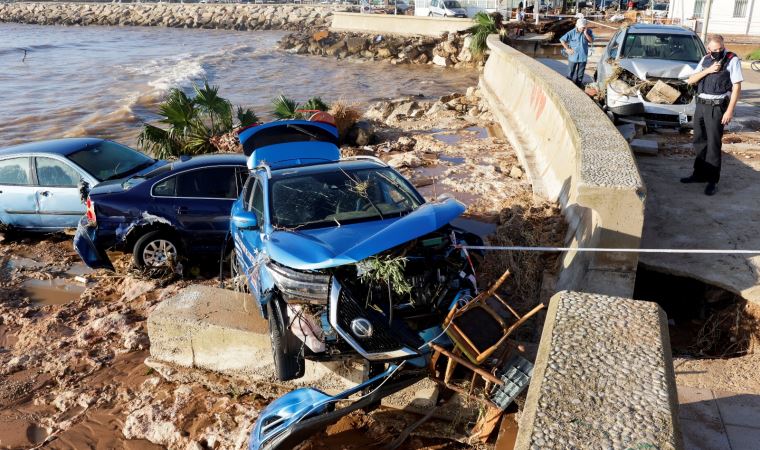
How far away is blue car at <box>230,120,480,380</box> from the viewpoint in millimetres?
4695

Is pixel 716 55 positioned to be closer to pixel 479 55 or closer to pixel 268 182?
pixel 268 182

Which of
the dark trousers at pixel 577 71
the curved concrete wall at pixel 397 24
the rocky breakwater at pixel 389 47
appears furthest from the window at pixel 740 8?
the dark trousers at pixel 577 71

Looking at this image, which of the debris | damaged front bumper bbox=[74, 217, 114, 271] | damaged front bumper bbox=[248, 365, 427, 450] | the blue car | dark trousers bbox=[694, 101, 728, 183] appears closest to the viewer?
damaged front bumper bbox=[248, 365, 427, 450]

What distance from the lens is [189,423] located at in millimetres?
5383

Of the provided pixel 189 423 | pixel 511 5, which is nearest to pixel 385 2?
pixel 511 5

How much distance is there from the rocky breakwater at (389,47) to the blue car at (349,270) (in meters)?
31.1

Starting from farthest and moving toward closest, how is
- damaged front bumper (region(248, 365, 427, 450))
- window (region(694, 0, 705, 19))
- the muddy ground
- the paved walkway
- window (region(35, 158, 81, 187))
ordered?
window (region(694, 0, 705, 19)) < window (region(35, 158, 81, 187)) < the muddy ground < damaged front bumper (region(248, 365, 427, 450)) < the paved walkway

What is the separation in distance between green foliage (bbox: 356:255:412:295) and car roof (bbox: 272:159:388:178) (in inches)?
76.1

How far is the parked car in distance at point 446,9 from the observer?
154 ft

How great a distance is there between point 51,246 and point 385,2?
2341 inches

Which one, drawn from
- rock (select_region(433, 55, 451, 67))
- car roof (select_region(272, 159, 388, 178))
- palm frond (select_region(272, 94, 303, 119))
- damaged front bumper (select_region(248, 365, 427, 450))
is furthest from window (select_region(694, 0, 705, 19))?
damaged front bumper (select_region(248, 365, 427, 450))

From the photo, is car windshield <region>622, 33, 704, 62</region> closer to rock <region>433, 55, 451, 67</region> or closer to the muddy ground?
the muddy ground

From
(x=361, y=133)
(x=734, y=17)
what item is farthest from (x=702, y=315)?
(x=734, y=17)

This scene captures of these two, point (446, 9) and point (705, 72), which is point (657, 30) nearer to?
point (705, 72)
